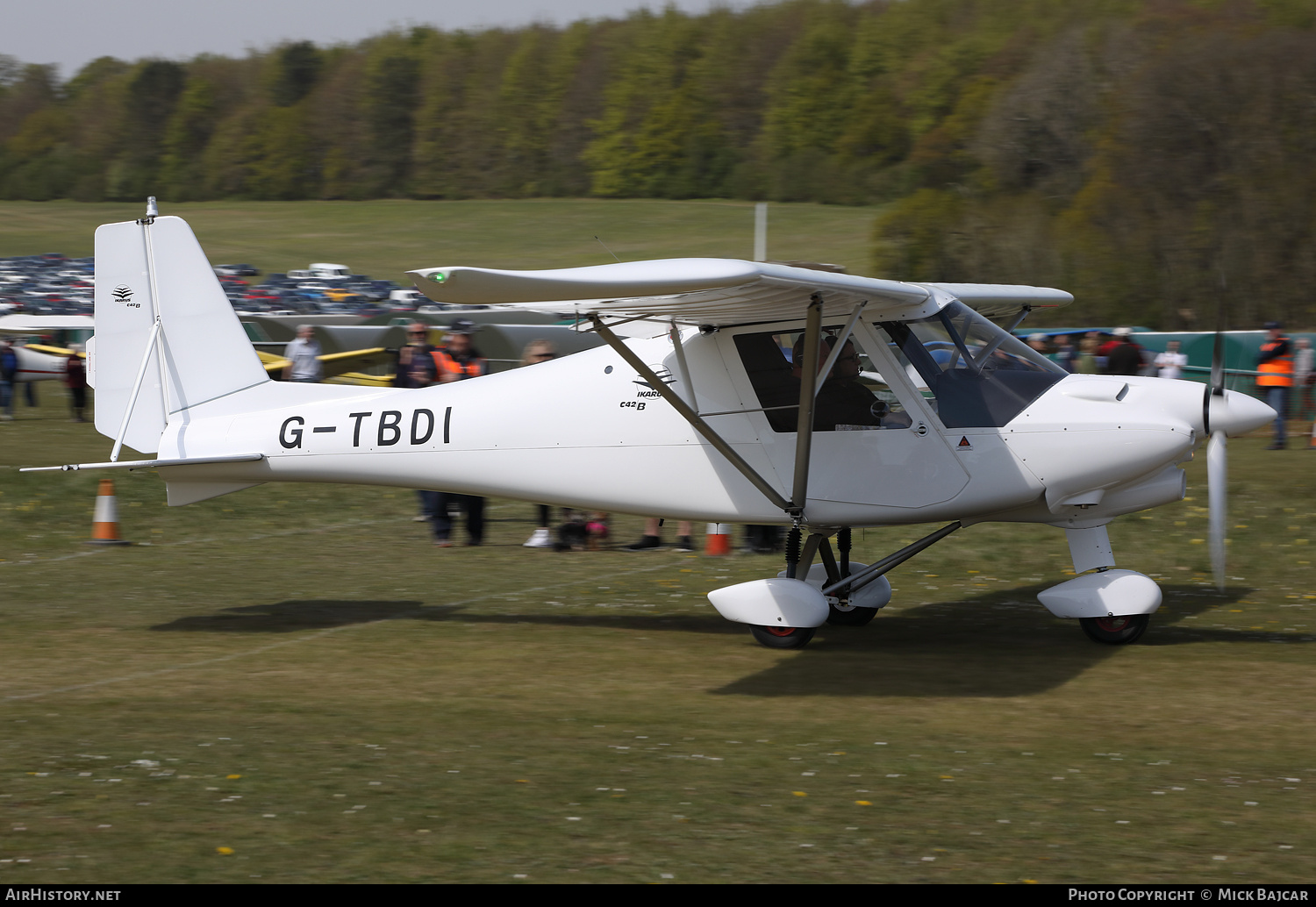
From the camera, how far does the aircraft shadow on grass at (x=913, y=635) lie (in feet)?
26.5

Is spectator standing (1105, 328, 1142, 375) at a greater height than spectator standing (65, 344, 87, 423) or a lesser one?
greater

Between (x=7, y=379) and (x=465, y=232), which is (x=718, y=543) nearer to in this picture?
(x=7, y=379)

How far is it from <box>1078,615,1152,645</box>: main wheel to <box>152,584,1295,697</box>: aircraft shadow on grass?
9cm

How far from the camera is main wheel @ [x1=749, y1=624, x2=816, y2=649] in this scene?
29.3ft

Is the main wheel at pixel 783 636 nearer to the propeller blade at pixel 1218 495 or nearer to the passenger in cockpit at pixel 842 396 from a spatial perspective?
the passenger in cockpit at pixel 842 396

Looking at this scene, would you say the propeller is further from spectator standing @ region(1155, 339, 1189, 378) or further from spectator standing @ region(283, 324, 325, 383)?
spectator standing @ region(283, 324, 325, 383)

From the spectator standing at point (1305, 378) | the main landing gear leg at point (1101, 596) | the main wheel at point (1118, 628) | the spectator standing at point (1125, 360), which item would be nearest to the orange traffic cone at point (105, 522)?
the main landing gear leg at point (1101, 596)

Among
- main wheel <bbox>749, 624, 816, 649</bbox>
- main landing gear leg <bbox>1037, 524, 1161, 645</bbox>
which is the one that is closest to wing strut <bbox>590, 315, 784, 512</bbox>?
main wheel <bbox>749, 624, 816, 649</bbox>

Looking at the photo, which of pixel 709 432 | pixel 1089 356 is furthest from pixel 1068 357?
pixel 709 432

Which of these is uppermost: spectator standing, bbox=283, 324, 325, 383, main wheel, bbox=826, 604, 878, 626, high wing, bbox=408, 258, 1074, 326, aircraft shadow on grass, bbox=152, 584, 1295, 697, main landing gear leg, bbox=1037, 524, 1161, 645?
high wing, bbox=408, 258, 1074, 326

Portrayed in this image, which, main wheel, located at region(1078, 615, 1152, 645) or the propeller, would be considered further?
main wheel, located at region(1078, 615, 1152, 645)

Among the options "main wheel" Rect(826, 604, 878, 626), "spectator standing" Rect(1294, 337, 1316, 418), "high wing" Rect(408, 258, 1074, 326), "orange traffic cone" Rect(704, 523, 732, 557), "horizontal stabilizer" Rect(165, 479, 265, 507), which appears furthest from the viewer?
"spectator standing" Rect(1294, 337, 1316, 418)
